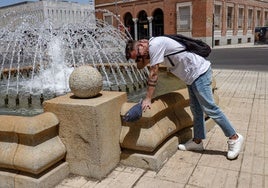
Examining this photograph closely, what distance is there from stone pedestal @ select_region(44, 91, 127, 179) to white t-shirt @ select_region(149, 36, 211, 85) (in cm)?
77

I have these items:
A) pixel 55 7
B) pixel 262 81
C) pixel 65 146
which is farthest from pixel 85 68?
pixel 55 7

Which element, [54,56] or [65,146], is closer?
[65,146]

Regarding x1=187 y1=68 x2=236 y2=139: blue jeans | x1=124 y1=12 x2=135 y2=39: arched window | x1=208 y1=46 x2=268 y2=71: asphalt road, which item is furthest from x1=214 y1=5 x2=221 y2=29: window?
x1=187 y1=68 x2=236 y2=139: blue jeans

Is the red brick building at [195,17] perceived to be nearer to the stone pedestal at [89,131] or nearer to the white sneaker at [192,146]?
the white sneaker at [192,146]

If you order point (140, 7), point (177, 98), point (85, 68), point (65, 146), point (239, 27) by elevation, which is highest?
point (140, 7)

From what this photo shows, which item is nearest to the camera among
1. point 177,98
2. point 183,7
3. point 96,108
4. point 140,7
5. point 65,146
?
point 96,108

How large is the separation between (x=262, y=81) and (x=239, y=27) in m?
34.9

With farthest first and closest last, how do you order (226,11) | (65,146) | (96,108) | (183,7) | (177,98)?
(226,11)
(183,7)
(177,98)
(65,146)
(96,108)

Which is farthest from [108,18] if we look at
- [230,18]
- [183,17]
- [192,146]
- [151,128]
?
[151,128]

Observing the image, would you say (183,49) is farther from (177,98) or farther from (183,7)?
(183,7)

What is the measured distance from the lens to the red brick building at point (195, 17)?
1390 inches

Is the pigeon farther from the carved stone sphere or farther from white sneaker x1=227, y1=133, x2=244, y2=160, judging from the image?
white sneaker x1=227, y1=133, x2=244, y2=160

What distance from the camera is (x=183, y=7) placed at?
36.4 m

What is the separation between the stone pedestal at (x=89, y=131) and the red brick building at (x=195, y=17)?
32.5 metres
